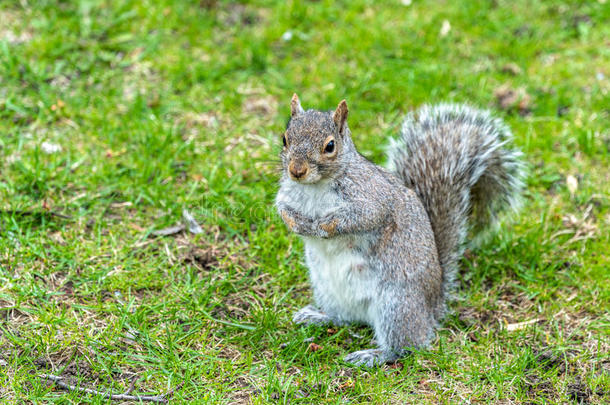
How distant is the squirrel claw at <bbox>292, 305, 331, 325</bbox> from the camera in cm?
275

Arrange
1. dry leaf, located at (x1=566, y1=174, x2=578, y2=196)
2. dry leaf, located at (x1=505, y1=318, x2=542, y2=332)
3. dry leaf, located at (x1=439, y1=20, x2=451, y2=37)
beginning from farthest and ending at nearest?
dry leaf, located at (x1=439, y1=20, x2=451, y2=37)
dry leaf, located at (x1=566, y1=174, x2=578, y2=196)
dry leaf, located at (x1=505, y1=318, x2=542, y2=332)

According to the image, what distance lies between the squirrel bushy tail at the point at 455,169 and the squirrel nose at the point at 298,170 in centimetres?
64

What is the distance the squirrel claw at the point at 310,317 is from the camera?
2.75 metres

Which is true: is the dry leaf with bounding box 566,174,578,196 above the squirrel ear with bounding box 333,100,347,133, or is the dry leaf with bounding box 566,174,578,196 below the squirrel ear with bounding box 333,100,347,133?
below

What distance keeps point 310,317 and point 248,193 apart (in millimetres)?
755

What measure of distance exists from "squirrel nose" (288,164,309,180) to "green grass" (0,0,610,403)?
62cm

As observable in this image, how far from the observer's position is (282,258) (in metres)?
3.04

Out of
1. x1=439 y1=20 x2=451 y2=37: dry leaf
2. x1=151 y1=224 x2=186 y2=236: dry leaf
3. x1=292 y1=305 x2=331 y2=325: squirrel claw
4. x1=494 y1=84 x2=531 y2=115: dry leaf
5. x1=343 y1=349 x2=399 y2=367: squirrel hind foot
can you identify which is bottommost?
x1=343 y1=349 x2=399 y2=367: squirrel hind foot

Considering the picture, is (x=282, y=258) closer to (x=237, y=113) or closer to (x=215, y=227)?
(x=215, y=227)

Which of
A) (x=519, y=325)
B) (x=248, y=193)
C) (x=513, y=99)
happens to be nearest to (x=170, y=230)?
(x=248, y=193)

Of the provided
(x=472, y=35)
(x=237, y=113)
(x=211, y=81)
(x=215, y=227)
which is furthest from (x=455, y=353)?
(x=472, y=35)

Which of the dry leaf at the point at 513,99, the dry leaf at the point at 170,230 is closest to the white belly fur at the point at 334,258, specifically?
the dry leaf at the point at 170,230

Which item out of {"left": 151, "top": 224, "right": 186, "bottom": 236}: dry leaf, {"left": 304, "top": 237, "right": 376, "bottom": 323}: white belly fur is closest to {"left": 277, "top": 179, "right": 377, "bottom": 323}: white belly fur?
{"left": 304, "top": 237, "right": 376, "bottom": 323}: white belly fur

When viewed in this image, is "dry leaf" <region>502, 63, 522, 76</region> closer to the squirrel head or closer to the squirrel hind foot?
the squirrel head
